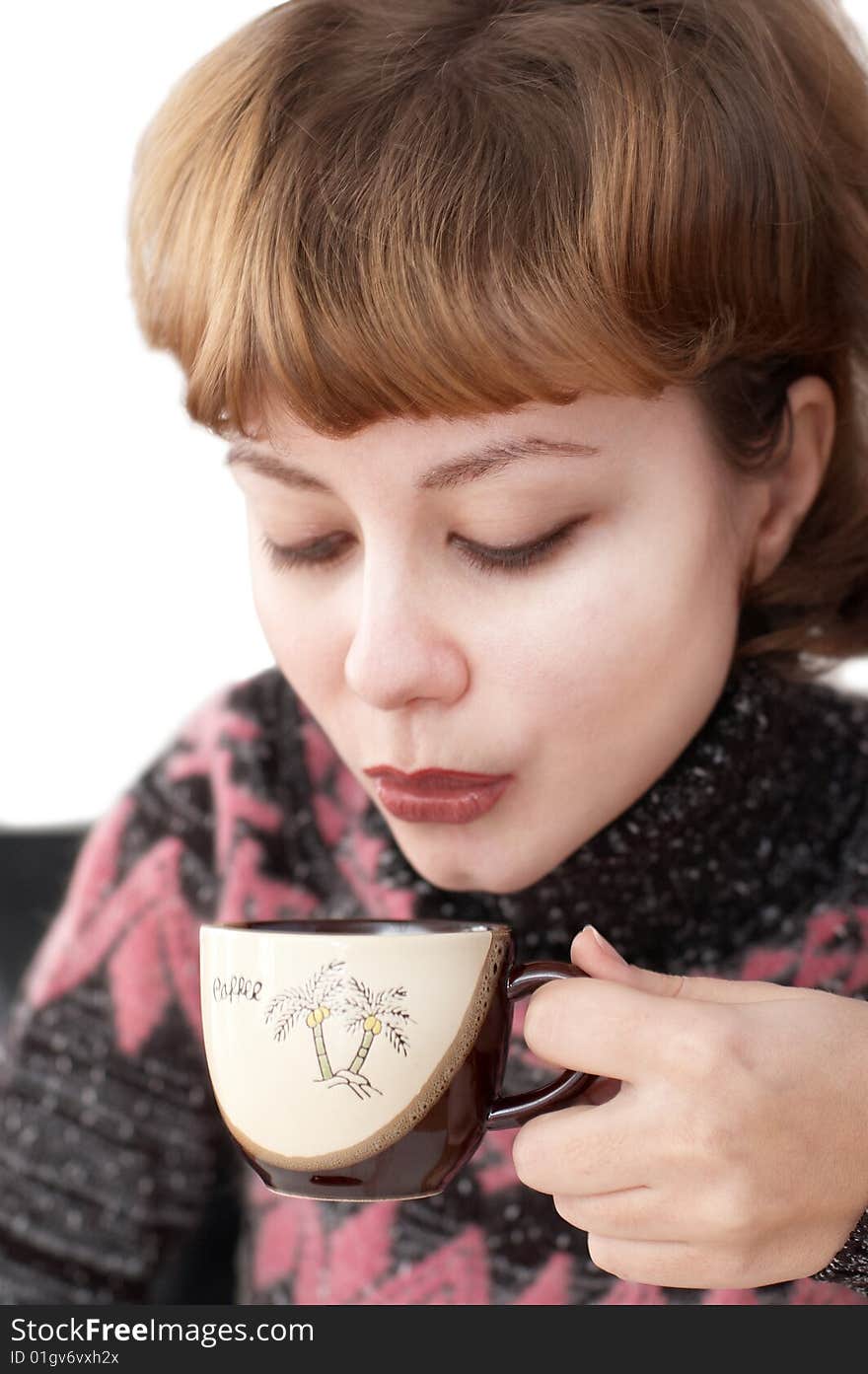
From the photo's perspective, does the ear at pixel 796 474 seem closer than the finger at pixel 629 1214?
No

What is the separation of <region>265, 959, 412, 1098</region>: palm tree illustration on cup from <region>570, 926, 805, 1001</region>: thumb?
102mm

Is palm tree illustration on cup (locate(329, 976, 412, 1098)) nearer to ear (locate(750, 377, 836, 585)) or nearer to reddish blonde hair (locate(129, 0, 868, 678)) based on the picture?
reddish blonde hair (locate(129, 0, 868, 678))

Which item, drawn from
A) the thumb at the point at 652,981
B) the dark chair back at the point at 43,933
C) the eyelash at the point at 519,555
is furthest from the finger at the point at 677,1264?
the dark chair back at the point at 43,933

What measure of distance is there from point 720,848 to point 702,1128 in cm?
34

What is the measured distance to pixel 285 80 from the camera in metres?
0.79

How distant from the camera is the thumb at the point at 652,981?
27.6 inches

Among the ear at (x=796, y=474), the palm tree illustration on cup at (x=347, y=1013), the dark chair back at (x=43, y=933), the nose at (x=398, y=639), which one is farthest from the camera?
the dark chair back at (x=43, y=933)

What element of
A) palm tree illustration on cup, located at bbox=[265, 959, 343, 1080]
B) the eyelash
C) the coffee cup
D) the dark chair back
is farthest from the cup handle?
the dark chair back

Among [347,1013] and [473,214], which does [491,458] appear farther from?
[347,1013]

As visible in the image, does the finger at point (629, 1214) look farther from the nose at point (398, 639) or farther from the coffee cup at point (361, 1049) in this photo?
the nose at point (398, 639)

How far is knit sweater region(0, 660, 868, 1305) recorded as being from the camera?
979mm

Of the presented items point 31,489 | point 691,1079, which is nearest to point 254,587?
point 691,1079

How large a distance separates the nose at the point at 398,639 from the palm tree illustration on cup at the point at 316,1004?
170mm

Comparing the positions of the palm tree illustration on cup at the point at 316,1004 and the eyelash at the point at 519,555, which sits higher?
the eyelash at the point at 519,555
